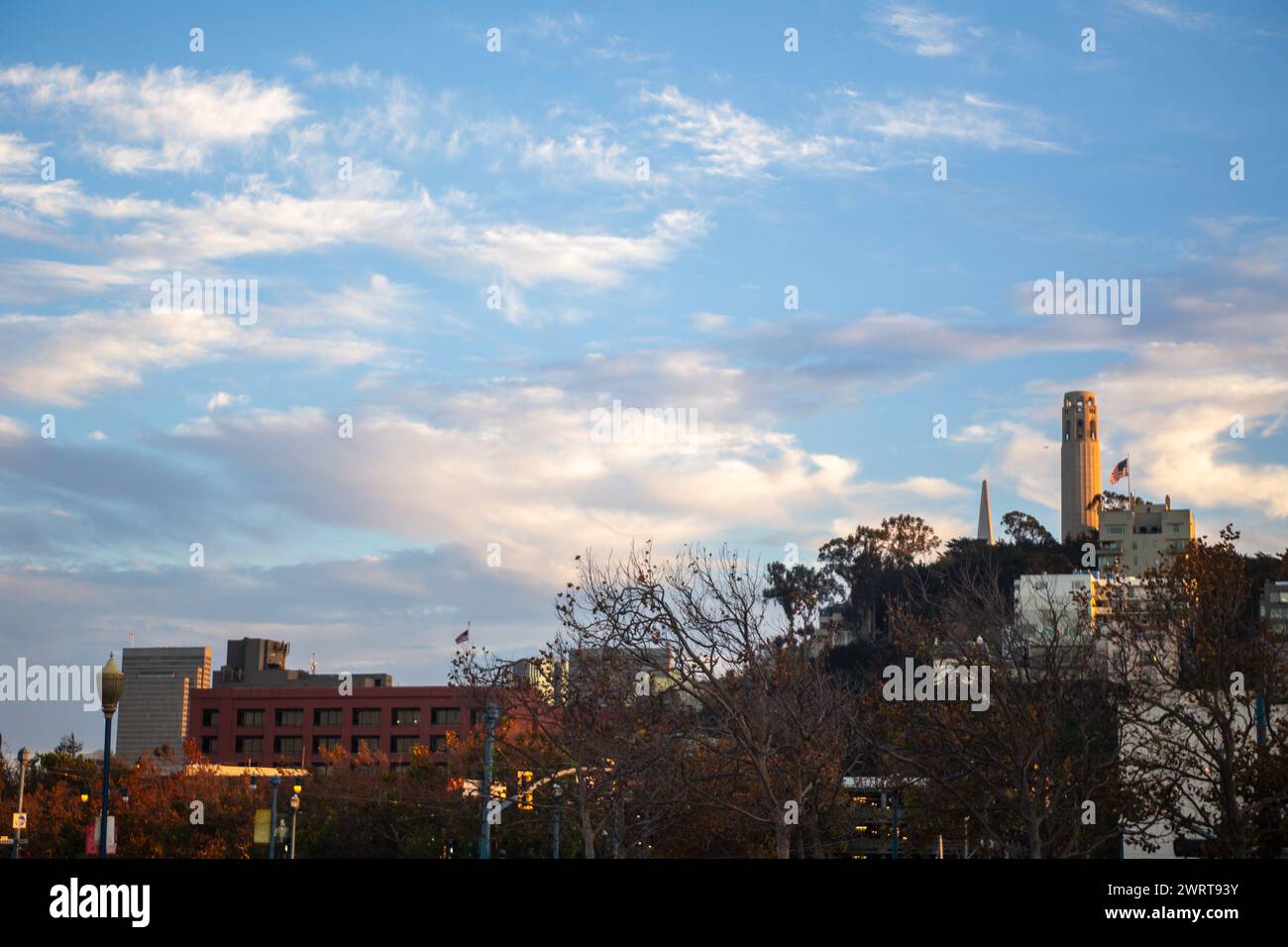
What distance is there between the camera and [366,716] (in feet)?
363

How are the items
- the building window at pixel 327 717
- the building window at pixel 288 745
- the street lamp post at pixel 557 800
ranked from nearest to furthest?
the street lamp post at pixel 557 800
the building window at pixel 288 745
the building window at pixel 327 717

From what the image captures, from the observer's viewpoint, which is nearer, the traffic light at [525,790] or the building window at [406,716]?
the traffic light at [525,790]

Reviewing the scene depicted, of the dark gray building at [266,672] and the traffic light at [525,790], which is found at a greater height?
the dark gray building at [266,672]

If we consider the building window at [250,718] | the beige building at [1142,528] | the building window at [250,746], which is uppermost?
the beige building at [1142,528]

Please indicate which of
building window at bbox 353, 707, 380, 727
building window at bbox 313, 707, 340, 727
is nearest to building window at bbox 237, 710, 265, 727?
building window at bbox 313, 707, 340, 727

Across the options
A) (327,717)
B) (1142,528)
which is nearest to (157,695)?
(327,717)

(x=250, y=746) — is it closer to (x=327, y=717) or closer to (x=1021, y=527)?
(x=327, y=717)

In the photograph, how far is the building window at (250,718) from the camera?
4422 inches

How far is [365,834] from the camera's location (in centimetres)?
6300

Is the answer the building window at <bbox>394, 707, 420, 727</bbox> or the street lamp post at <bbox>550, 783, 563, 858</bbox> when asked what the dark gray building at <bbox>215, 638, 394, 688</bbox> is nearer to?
the building window at <bbox>394, 707, 420, 727</bbox>

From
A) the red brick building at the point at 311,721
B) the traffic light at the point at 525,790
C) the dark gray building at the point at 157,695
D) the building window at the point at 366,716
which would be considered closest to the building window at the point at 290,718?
the red brick building at the point at 311,721

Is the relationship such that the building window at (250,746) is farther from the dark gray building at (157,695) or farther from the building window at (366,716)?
the dark gray building at (157,695)

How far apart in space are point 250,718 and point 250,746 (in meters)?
2.28
